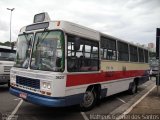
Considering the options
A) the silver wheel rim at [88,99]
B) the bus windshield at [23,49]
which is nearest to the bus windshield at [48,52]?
the bus windshield at [23,49]

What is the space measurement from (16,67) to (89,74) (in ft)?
8.29

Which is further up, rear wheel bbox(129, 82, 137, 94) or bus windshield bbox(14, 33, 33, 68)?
bus windshield bbox(14, 33, 33, 68)

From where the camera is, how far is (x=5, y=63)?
39.6 ft

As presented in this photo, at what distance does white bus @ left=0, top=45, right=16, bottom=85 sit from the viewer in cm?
1193

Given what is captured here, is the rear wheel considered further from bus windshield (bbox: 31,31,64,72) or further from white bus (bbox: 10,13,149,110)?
bus windshield (bbox: 31,31,64,72)

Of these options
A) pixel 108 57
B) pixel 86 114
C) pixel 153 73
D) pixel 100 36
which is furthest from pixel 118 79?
pixel 153 73

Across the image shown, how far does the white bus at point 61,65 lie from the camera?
275 inches

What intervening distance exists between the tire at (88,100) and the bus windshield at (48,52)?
6.52ft

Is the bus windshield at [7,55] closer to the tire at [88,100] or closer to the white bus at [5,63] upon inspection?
the white bus at [5,63]

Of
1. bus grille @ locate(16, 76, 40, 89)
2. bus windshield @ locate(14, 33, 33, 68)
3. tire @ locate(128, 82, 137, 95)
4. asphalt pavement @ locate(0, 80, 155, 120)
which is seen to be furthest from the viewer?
tire @ locate(128, 82, 137, 95)

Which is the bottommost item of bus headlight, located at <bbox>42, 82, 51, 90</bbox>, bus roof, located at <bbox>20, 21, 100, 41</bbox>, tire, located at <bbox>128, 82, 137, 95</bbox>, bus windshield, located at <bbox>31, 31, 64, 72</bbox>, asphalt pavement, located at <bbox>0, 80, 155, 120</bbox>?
asphalt pavement, located at <bbox>0, 80, 155, 120</bbox>

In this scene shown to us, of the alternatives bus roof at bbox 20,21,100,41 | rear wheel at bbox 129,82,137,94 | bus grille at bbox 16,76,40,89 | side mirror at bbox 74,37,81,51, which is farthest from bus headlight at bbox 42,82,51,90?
rear wheel at bbox 129,82,137,94

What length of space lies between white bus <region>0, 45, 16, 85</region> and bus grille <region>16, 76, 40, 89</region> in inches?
165

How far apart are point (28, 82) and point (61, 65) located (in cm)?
136
